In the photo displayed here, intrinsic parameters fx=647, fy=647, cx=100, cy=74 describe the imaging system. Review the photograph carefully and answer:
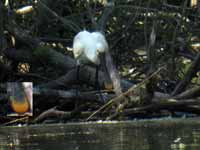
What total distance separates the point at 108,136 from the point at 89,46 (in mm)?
3194

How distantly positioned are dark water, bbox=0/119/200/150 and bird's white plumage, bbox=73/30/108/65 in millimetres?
1604

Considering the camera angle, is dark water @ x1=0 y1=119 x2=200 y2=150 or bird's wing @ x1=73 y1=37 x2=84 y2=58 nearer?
dark water @ x1=0 y1=119 x2=200 y2=150

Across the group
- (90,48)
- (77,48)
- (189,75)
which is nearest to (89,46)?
(90,48)

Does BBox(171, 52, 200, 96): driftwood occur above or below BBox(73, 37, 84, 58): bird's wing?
below

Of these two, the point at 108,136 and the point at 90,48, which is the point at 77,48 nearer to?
the point at 90,48

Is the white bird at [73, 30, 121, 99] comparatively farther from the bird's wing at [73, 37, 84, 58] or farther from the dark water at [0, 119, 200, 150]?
the dark water at [0, 119, 200, 150]

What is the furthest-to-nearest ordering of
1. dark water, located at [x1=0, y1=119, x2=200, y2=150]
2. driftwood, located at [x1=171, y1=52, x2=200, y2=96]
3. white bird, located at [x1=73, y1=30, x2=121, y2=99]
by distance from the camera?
white bird, located at [x1=73, y1=30, x2=121, y2=99] < driftwood, located at [x1=171, y1=52, x2=200, y2=96] < dark water, located at [x1=0, y1=119, x2=200, y2=150]

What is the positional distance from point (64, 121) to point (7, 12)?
244 centimetres

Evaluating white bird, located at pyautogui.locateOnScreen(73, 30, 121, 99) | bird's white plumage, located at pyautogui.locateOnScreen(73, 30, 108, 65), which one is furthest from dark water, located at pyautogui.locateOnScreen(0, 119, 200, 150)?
bird's white plumage, located at pyautogui.locateOnScreen(73, 30, 108, 65)

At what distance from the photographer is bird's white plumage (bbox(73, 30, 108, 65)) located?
9.77 m

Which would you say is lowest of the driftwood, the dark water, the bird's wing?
the dark water

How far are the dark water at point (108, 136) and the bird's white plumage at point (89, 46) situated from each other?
160 cm

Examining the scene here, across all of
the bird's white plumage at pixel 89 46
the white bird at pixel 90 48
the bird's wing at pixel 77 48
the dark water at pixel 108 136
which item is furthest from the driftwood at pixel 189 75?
the bird's wing at pixel 77 48

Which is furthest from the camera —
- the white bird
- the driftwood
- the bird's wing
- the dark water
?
the bird's wing
